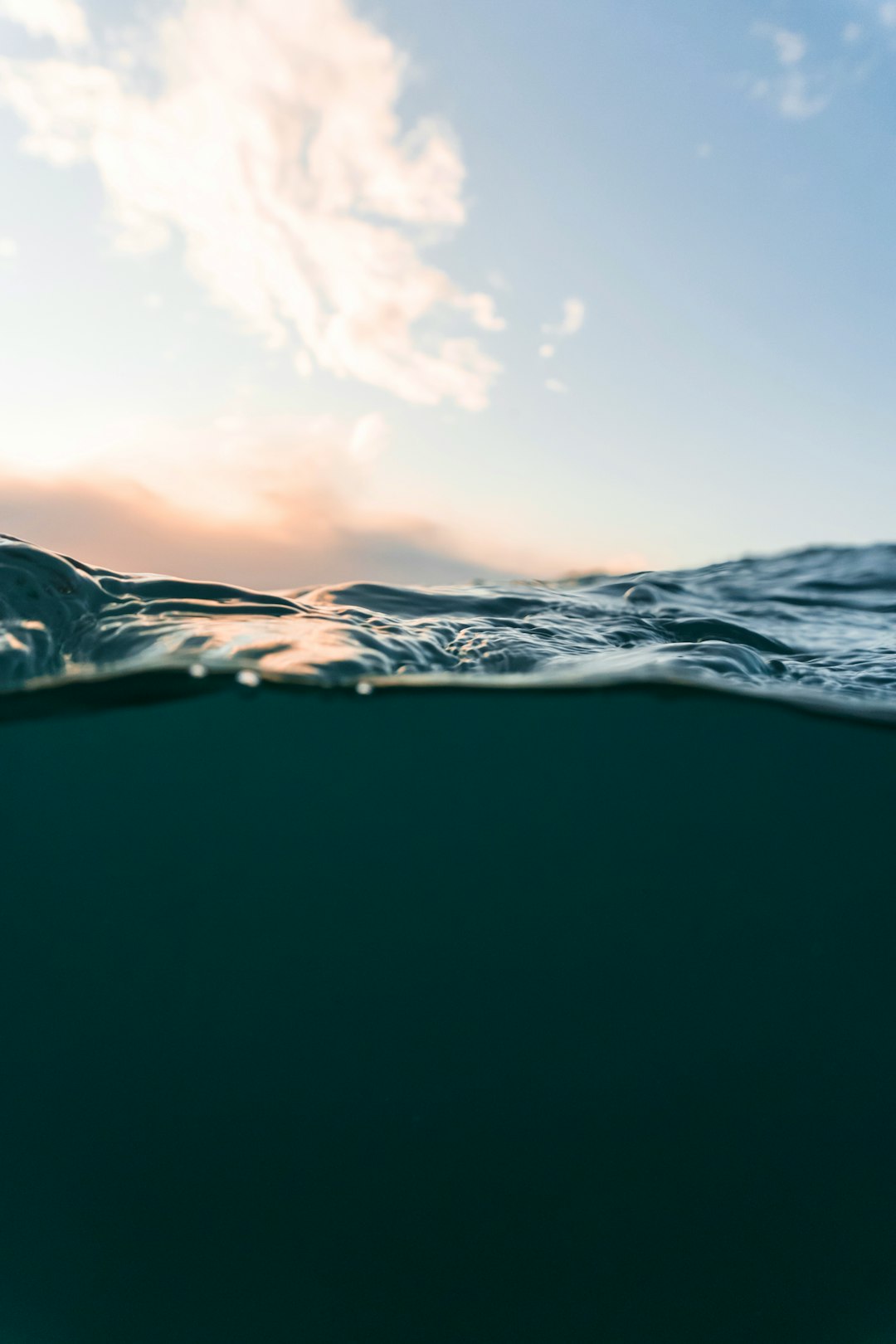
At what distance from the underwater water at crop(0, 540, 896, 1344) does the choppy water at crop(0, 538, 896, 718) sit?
0.12ft

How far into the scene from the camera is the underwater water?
527cm

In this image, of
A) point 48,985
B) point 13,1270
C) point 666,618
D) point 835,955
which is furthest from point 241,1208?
point 666,618

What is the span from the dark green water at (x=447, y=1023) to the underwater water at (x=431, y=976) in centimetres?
3

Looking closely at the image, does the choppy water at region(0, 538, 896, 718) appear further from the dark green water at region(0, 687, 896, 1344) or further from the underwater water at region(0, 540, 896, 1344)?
the dark green water at region(0, 687, 896, 1344)

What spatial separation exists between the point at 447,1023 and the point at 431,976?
1.19 ft

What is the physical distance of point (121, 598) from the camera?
216 inches

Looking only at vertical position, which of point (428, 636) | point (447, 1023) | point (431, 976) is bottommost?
point (447, 1023)

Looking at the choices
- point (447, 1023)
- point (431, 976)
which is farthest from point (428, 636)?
point (447, 1023)

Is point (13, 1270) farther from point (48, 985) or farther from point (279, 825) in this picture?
point (279, 825)

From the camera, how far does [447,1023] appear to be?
6.06m

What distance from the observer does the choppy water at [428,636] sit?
5.09 metres

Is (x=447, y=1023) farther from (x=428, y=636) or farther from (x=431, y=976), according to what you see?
(x=428, y=636)

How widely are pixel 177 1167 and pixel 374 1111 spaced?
4.54 feet

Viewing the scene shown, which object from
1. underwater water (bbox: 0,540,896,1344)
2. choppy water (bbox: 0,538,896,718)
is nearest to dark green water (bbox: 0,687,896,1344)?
underwater water (bbox: 0,540,896,1344)
